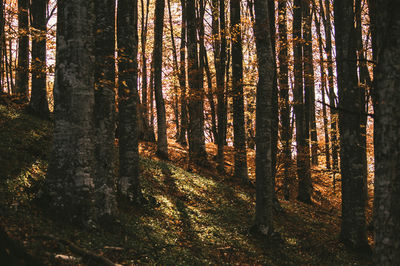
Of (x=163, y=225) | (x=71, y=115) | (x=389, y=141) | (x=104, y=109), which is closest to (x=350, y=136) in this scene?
(x=163, y=225)

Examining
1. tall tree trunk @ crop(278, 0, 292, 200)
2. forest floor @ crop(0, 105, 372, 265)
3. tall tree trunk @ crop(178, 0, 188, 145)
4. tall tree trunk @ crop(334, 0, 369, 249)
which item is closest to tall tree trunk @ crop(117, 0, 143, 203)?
forest floor @ crop(0, 105, 372, 265)

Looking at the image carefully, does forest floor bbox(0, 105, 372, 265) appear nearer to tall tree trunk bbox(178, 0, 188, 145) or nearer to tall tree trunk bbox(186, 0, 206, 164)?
tall tree trunk bbox(186, 0, 206, 164)

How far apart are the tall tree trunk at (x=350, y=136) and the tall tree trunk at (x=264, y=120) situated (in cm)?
258

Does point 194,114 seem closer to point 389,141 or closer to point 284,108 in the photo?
point 284,108

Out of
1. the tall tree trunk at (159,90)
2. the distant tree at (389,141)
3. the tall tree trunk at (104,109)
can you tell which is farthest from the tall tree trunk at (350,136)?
the tall tree trunk at (159,90)

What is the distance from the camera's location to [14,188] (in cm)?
717

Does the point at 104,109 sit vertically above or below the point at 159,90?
below

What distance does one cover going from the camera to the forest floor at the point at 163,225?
6105 mm

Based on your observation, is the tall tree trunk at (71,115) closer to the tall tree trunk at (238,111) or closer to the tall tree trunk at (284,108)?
the tall tree trunk at (284,108)

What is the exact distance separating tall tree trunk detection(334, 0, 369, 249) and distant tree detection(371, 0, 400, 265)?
21.6 feet

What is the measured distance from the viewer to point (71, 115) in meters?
6.49

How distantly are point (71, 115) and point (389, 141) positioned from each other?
18.2ft

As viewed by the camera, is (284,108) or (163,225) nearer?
(163,225)

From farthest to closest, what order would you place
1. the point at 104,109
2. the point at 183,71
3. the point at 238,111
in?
the point at 183,71 < the point at 238,111 < the point at 104,109
